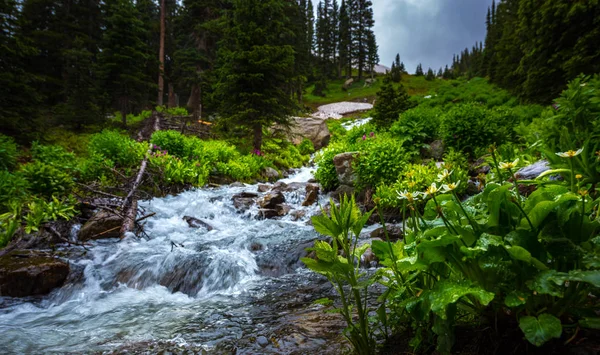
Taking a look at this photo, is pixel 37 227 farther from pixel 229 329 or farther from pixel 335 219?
pixel 335 219

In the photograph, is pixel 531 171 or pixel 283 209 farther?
pixel 283 209

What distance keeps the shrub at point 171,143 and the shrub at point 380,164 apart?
23.1 ft

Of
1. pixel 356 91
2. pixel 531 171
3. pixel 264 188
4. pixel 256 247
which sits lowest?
pixel 256 247

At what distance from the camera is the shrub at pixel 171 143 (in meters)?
11.5

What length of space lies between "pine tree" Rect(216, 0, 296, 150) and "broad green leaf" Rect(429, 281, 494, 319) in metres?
11.8

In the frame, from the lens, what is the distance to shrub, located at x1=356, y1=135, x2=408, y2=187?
7.66 m

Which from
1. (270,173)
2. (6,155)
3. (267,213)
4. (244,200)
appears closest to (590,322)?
(267,213)

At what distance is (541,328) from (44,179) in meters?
8.63

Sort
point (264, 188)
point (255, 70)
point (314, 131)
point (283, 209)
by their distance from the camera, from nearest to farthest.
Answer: point (283, 209) → point (264, 188) → point (255, 70) → point (314, 131)

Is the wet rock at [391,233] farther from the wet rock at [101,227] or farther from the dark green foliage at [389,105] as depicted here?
the dark green foliage at [389,105]

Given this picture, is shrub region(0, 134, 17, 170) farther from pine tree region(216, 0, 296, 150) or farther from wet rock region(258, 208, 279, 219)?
pine tree region(216, 0, 296, 150)

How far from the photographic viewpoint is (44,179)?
264 inches

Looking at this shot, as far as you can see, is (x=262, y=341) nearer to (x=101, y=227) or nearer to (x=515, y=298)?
(x=515, y=298)

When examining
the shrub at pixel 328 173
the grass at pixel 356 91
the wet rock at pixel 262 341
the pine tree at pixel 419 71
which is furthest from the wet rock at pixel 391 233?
the pine tree at pixel 419 71
